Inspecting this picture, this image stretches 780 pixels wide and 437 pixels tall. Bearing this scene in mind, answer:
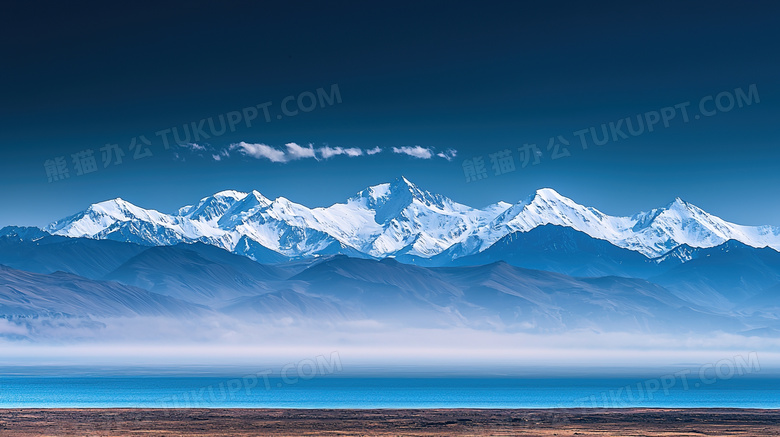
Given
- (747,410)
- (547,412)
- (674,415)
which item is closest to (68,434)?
(547,412)

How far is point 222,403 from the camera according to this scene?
6097 inches

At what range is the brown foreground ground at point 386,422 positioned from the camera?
354 feet

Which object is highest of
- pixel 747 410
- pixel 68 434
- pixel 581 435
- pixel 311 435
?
pixel 68 434

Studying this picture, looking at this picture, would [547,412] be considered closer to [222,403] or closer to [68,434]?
[222,403]

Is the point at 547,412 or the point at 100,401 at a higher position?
the point at 100,401

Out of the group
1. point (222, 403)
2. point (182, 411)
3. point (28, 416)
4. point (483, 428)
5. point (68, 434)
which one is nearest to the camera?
point (68, 434)

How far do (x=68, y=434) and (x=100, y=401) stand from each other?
6766 centimetres

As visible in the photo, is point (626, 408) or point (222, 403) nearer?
point (626, 408)

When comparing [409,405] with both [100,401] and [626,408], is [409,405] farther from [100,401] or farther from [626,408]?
[100,401]

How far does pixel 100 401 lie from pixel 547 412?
76.0 meters

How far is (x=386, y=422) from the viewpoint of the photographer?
394ft

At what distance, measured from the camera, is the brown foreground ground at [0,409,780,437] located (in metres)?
108

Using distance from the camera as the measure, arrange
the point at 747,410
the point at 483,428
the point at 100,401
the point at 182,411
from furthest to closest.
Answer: the point at 100,401
the point at 747,410
the point at 182,411
the point at 483,428

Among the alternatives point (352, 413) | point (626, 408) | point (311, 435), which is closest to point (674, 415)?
point (626, 408)
